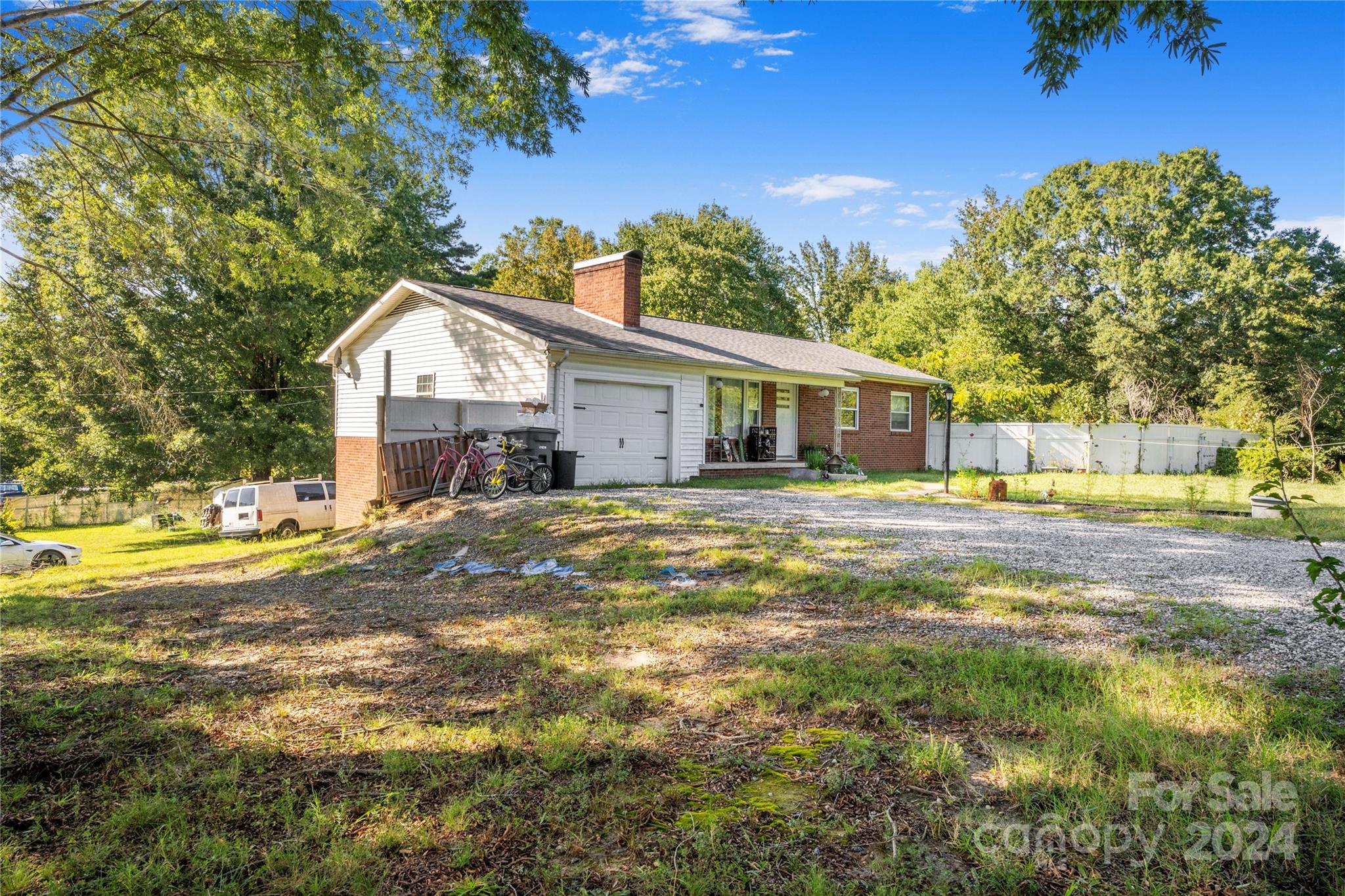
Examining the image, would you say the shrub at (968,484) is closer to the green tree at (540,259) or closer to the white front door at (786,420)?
the white front door at (786,420)

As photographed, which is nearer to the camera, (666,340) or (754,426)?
(666,340)

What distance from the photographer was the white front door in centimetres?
1919

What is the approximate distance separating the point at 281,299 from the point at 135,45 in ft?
69.2

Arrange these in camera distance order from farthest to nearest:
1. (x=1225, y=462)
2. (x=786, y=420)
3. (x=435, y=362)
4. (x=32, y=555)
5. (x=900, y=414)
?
(x=1225, y=462) < (x=900, y=414) < (x=786, y=420) < (x=32, y=555) < (x=435, y=362)

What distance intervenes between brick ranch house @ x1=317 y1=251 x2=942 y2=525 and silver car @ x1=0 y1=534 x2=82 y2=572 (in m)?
8.22

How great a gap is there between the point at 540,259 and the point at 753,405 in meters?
22.9

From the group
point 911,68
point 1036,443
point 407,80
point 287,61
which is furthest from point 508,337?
point 1036,443

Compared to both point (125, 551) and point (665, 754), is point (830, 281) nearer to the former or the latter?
point (125, 551)

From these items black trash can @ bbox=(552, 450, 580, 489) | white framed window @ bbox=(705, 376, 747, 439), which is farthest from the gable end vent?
white framed window @ bbox=(705, 376, 747, 439)

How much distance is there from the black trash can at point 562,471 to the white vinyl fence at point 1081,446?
49.1ft

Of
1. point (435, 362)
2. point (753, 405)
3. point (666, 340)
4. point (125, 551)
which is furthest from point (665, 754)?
point (125, 551)

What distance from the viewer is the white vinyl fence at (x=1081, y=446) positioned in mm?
23797

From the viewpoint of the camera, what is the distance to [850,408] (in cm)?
2134

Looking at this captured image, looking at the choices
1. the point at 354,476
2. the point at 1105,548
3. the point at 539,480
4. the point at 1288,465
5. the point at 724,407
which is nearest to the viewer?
the point at 1105,548
